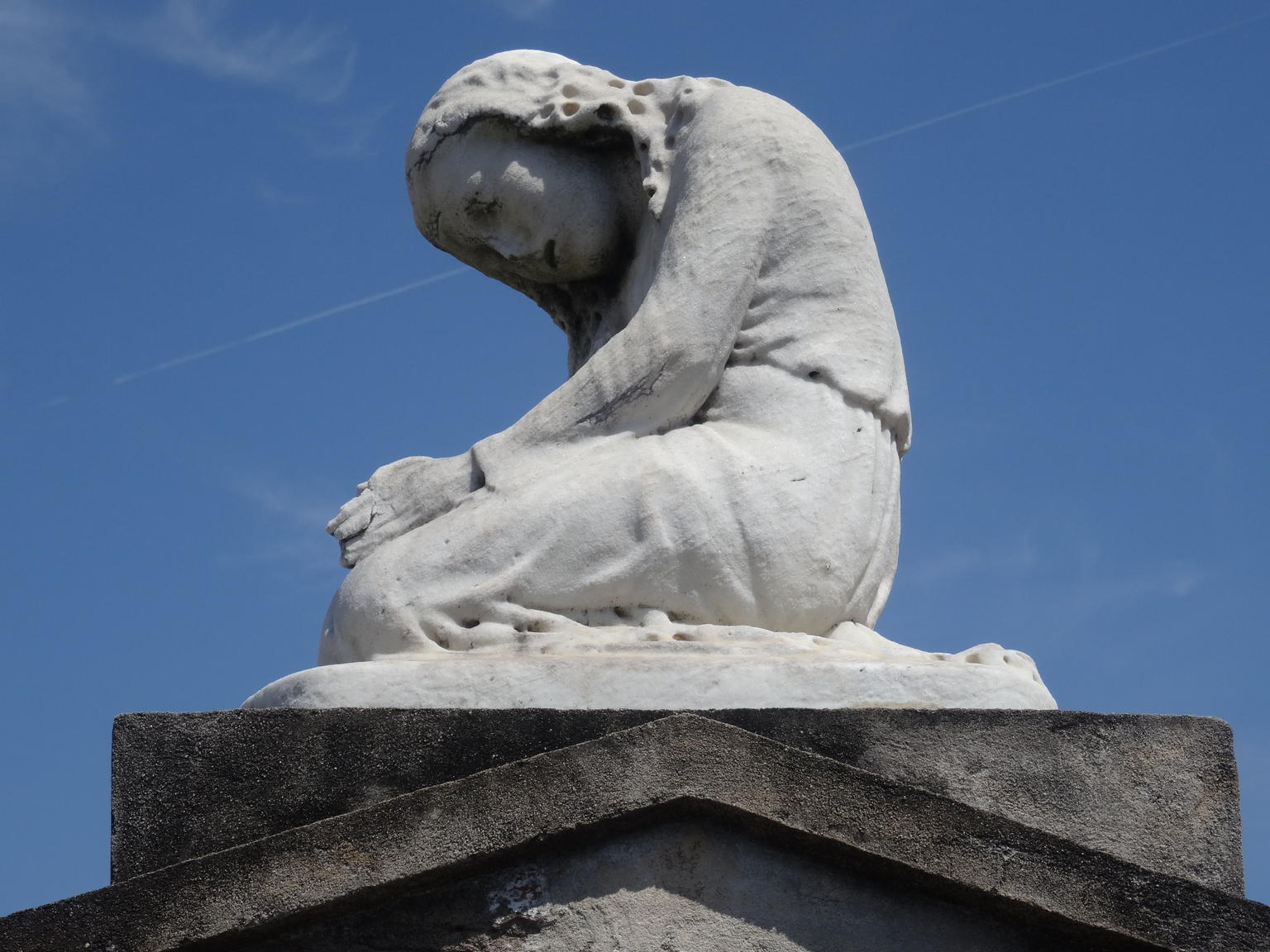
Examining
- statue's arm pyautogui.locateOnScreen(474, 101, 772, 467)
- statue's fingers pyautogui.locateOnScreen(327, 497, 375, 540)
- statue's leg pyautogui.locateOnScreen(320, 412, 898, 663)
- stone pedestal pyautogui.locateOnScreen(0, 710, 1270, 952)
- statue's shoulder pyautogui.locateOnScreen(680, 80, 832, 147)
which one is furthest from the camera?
statue's shoulder pyautogui.locateOnScreen(680, 80, 832, 147)

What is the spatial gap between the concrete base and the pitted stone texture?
0.70 ft

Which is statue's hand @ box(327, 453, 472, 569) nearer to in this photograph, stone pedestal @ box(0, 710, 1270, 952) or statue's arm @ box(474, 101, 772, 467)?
statue's arm @ box(474, 101, 772, 467)

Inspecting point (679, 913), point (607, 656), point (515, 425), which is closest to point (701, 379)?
point (515, 425)

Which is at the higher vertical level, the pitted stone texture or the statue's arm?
the statue's arm

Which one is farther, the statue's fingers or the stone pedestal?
the statue's fingers

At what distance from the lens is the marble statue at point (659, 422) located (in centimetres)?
759

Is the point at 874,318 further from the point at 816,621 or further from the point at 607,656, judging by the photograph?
the point at 607,656

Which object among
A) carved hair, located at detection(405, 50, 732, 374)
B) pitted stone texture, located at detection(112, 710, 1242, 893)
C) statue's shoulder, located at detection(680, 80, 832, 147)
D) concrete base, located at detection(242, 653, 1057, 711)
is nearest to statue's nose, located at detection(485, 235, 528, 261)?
carved hair, located at detection(405, 50, 732, 374)

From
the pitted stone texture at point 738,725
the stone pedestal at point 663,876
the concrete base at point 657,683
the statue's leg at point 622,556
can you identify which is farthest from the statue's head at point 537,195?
the stone pedestal at point 663,876

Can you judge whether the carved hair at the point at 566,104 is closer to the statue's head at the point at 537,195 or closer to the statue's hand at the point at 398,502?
the statue's head at the point at 537,195

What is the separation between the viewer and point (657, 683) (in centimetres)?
706

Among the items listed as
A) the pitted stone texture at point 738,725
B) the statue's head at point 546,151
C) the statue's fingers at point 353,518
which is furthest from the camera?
the statue's head at point 546,151

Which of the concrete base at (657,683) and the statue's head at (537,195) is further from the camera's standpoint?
the statue's head at (537,195)

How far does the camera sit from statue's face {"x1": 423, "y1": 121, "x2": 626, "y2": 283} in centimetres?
903
